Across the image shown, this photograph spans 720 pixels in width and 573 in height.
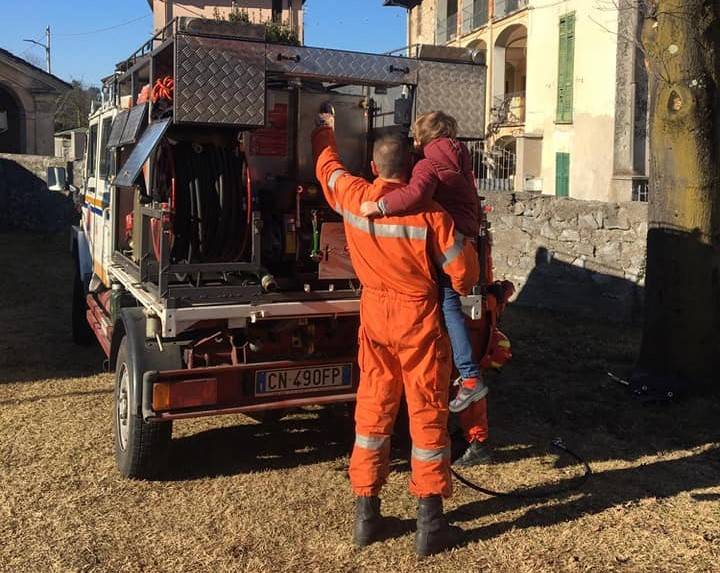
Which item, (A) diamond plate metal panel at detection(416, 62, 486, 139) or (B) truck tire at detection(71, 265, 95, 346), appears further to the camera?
(B) truck tire at detection(71, 265, 95, 346)

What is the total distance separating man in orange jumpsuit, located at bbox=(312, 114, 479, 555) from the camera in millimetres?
3730

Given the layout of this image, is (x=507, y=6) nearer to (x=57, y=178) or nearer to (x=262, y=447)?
(x=57, y=178)

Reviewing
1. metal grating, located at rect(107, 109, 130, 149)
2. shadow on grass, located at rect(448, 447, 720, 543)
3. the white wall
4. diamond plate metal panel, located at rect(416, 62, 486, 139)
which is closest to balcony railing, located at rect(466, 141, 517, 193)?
the white wall

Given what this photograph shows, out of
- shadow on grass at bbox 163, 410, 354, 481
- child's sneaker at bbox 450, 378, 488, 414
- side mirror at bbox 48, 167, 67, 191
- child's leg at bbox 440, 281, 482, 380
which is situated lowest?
shadow on grass at bbox 163, 410, 354, 481

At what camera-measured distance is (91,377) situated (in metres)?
6.95

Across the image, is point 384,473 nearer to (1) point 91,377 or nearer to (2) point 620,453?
(2) point 620,453

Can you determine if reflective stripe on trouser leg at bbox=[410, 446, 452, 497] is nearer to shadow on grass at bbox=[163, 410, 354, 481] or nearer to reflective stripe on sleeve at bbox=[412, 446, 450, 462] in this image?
reflective stripe on sleeve at bbox=[412, 446, 450, 462]

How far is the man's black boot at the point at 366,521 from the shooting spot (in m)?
3.85

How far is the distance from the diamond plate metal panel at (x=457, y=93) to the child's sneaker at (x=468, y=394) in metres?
1.80

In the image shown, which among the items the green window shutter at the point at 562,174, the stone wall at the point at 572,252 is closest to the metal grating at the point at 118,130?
the stone wall at the point at 572,252

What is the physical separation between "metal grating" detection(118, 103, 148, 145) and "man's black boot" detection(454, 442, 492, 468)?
280cm

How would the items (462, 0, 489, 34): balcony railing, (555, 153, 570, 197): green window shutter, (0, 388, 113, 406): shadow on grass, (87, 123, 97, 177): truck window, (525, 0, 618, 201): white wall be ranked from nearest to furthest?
1. (0, 388, 113, 406): shadow on grass
2. (87, 123, 97, 177): truck window
3. (525, 0, 618, 201): white wall
4. (555, 153, 570, 197): green window shutter
5. (462, 0, 489, 34): balcony railing

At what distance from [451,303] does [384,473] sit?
40.7 inches

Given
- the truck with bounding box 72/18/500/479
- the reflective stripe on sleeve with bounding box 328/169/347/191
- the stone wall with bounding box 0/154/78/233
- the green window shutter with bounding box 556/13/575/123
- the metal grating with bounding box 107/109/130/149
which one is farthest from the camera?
the green window shutter with bounding box 556/13/575/123
